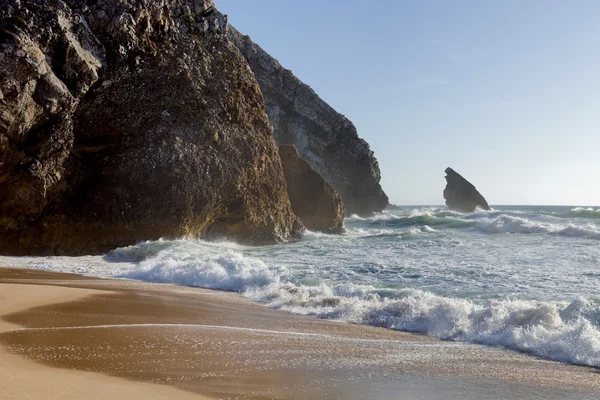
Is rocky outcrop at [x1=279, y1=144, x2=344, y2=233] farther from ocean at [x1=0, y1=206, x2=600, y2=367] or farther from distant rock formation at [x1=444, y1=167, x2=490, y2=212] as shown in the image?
distant rock formation at [x1=444, y1=167, x2=490, y2=212]

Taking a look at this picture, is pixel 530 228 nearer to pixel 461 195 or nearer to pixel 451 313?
pixel 451 313

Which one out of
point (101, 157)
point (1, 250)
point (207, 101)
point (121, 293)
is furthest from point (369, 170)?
point (121, 293)

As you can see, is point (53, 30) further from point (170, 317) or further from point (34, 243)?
point (170, 317)

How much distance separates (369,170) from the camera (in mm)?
51375

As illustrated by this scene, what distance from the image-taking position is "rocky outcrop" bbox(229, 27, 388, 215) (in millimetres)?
44906

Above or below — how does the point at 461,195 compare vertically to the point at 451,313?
above

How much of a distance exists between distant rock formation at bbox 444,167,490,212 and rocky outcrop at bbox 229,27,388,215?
1528 cm

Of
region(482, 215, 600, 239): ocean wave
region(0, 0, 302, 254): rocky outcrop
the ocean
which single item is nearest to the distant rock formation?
region(482, 215, 600, 239): ocean wave

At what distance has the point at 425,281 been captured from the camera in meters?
10.8

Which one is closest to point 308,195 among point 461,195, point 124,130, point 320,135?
point 124,130

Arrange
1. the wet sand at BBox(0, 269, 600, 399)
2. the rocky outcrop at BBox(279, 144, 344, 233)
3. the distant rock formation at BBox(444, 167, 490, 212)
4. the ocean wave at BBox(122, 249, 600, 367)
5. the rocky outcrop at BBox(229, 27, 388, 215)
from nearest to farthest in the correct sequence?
1. the wet sand at BBox(0, 269, 600, 399)
2. the ocean wave at BBox(122, 249, 600, 367)
3. the rocky outcrop at BBox(279, 144, 344, 233)
4. the rocky outcrop at BBox(229, 27, 388, 215)
5. the distant rock formation at BBox(444, 167, 490, 212)

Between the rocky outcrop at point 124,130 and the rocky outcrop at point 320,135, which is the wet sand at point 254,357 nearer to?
the rocky outcrop at point 124,130

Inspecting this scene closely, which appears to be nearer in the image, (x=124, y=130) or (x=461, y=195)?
(x=124, y=130)

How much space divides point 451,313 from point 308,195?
2298 centimetres
